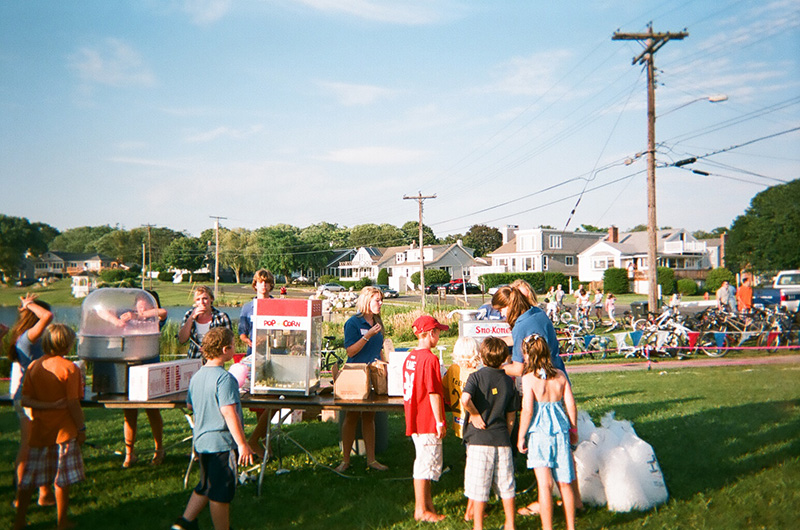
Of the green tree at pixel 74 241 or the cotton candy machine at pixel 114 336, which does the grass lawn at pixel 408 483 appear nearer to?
the cotton candy machine at pixel 114 336

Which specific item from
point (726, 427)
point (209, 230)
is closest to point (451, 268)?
point (209, 230)

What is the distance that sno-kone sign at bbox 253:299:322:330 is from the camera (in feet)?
16.0

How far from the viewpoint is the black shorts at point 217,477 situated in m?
3.82

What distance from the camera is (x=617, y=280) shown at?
156 feet

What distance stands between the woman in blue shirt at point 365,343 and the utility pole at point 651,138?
51.0ft

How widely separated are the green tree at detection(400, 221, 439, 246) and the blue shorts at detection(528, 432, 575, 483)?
91180mm

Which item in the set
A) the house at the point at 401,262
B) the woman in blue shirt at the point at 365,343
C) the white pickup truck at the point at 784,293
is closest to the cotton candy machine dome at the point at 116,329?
the woman in blue shirt at the point at 365,343

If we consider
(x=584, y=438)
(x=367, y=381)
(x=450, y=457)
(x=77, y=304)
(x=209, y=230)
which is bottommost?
(x=450, y=457)

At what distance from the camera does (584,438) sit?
481 cm

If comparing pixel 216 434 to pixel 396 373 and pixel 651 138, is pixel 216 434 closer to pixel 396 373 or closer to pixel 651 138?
pixel 396 373

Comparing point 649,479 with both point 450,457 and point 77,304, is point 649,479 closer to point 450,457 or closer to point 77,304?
point 450,457

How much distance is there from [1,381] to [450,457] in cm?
525

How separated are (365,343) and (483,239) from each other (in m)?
94.5

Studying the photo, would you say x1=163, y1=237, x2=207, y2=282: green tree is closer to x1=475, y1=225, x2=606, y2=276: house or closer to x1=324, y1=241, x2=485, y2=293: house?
x1=324, y1=241, x2=485, y2=293: house
